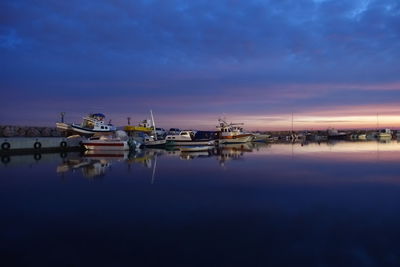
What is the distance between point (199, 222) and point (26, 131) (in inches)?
2513

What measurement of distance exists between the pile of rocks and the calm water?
4929 cm

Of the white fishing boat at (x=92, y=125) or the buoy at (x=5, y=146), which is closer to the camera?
the buoy at (x=5, y=146)

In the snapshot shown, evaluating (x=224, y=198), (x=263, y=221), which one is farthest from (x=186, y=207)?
(x=263, y=221)

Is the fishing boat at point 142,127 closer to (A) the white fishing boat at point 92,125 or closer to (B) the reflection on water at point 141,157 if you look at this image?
(A) the white fishing boat at point 92,125

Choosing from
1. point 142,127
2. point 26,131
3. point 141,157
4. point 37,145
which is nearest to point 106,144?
point 37,145

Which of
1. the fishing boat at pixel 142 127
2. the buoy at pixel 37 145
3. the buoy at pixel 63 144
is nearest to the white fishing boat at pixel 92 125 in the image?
the fishing boat at pixel 142 127

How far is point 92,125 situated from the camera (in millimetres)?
47344

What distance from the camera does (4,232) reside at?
7.75 m

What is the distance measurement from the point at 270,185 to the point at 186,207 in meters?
5.61

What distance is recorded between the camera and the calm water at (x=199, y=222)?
6.38 metres

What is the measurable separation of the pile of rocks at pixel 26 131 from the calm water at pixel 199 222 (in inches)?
1941

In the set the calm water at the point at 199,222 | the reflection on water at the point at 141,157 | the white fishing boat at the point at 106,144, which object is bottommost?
the calm water at the point at 199,222

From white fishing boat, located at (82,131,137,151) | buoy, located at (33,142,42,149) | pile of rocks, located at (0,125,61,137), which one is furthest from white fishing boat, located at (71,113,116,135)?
pile of rocks, located at (0,125,61,137)

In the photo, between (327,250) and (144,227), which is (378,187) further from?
(144,227)
